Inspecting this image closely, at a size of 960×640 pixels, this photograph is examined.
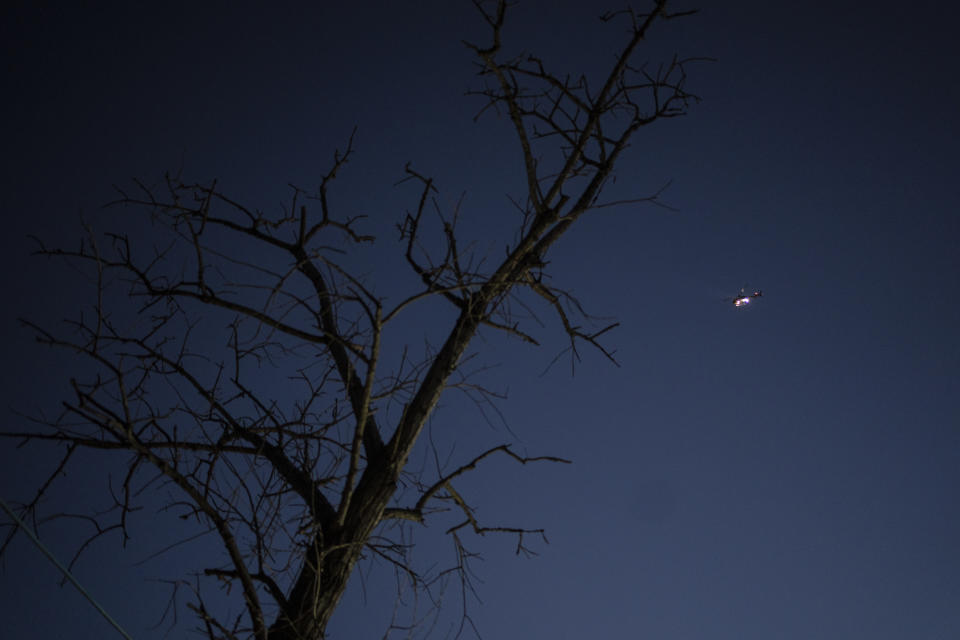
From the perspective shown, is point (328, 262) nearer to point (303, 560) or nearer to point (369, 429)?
point (369, 429)

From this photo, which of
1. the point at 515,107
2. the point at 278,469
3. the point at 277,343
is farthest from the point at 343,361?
the point at 515,107

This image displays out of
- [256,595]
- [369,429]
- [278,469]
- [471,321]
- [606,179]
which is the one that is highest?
[606,179]

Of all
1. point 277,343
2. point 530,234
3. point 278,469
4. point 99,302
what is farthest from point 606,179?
point 99,302

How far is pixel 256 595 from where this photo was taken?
1289 mm

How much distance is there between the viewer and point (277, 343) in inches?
65.2

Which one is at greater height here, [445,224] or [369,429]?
[445,224]

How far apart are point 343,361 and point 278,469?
364 mm

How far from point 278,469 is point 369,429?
276mm

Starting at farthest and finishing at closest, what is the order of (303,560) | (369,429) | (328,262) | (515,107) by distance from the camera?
(515,107) → (369,429) → (303,560) → (328,262)

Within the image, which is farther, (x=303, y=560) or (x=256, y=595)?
(x=303, y=560)

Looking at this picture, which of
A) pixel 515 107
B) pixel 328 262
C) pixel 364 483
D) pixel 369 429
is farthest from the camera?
pixel 515 107

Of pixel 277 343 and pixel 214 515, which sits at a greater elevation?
pixel 277 343

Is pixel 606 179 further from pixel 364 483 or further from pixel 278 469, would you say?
pixel 278 469

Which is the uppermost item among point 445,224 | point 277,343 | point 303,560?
point 445,224
